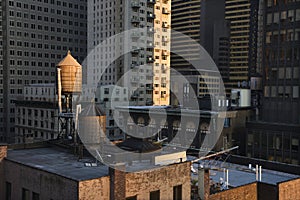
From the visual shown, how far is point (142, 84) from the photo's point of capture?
113 metres

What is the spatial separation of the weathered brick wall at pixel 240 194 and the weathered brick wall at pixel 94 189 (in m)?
9.02

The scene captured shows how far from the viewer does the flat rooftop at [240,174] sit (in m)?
34.6

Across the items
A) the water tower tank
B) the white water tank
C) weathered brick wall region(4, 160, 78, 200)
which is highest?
the water tower tank

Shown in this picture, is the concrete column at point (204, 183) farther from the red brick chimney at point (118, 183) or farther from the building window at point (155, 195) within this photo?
the red brick chimney at point (118, 183)

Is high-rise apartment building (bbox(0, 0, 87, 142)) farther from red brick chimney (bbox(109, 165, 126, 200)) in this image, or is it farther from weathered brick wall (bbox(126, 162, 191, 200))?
red brick chimney (bbox(109, 165, 126, 200))

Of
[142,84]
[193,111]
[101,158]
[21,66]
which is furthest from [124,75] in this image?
[101,158]

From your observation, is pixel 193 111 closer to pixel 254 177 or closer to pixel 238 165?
pixel 238 165

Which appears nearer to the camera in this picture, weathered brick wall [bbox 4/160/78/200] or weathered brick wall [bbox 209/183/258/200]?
weathered brick wall [bbox 4/160/78/200]

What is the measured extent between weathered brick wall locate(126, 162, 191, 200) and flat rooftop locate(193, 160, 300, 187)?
20.5 ft

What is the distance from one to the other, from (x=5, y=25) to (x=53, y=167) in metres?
97.0

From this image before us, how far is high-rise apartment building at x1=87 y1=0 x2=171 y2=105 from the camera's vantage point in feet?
371

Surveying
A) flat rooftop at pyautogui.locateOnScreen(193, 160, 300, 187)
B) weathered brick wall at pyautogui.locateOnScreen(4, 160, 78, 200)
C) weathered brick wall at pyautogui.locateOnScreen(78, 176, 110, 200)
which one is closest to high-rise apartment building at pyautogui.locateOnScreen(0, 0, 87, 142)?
flat rooftop at pyautogui.locateOnScreen(193, 160, 300, 187)

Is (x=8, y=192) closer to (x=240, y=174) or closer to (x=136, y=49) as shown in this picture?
(x=240, y=174)

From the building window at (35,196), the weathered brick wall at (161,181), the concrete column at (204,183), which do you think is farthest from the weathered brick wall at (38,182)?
the concrete column at (204,183)
